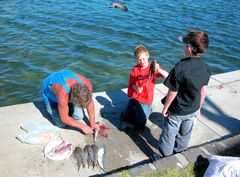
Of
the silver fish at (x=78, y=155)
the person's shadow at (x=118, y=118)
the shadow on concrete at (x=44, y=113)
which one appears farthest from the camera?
the shadow on concrete at (x=44, y=113)

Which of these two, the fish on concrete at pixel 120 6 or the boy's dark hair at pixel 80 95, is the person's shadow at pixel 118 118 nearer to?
the boy's dark hair at pixel 80 95

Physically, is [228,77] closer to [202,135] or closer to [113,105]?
[202,135]

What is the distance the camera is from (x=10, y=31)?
10.6m

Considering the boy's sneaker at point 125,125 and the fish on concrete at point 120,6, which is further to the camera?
the fish on concrete at point 120,6

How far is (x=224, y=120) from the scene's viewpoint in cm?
601

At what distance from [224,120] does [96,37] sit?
5.93 meters

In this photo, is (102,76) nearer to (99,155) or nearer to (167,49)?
(167,49)

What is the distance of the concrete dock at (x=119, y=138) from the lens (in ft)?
14.8

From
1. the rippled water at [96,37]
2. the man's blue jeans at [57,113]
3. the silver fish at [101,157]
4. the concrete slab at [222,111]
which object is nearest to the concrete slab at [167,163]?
the silver fish at [101,157]

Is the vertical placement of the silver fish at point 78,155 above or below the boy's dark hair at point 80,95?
below

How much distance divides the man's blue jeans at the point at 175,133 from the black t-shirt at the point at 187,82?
5.9 inches

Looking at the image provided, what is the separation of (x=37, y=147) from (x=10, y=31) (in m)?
6.72

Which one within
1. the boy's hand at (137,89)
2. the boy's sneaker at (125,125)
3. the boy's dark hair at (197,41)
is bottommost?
the boy's sneaker at (125,125)

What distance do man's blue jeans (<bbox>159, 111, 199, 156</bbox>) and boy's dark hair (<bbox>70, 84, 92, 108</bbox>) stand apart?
46.4 inches
